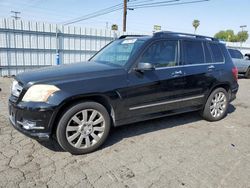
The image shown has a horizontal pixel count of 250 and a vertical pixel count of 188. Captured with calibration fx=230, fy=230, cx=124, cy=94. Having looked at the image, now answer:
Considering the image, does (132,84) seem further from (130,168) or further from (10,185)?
(10,185)

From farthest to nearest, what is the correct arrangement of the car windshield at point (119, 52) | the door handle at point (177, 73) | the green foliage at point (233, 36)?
the green foliage at point (233, 36) → the door handle at point (177, 73) → the car windshield at point (119, 52)

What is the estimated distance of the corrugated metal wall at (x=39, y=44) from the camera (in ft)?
32.9

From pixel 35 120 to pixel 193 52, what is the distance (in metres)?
3.24

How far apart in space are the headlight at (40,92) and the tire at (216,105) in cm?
334

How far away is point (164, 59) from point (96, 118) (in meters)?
1.66

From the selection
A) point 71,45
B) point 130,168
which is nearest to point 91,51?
point 71,45

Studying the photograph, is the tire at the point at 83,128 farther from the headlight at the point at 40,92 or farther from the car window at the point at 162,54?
the car window at the point at 162,54

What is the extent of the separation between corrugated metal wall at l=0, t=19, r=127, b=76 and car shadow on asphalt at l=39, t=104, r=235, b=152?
25.6ft

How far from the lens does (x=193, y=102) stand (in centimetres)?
468

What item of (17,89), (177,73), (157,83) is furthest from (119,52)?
(17,89)

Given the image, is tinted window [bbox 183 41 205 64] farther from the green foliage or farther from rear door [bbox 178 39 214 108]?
the green foliage

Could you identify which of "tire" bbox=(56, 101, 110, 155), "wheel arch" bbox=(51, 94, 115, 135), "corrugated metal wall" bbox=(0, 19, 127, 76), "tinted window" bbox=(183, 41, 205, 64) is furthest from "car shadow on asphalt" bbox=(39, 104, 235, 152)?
"corrugated metal wall" bbox=(0, 19, 127, 76)

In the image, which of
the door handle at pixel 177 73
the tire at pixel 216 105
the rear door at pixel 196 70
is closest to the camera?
the door handle at pixel 177 73

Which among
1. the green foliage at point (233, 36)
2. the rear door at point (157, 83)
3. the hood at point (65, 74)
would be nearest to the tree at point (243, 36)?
the green foliage at point (233, 36)
